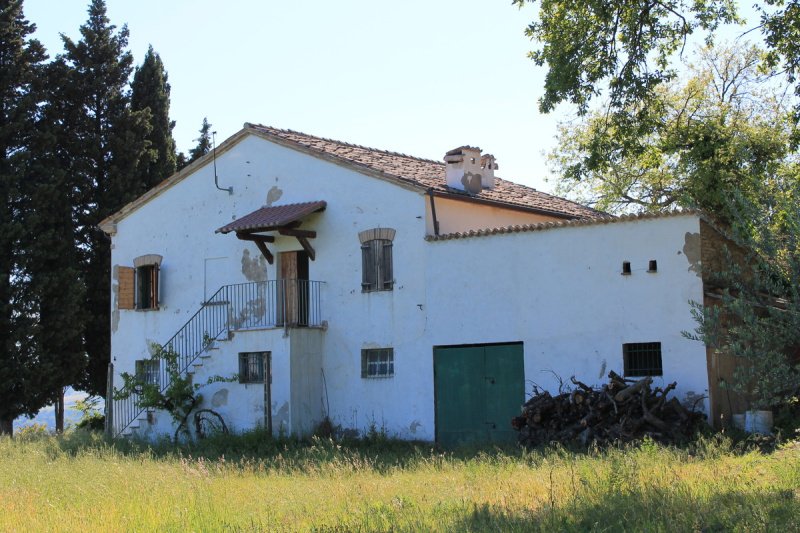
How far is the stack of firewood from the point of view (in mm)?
15492

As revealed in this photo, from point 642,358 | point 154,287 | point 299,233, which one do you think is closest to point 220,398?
point 299,233

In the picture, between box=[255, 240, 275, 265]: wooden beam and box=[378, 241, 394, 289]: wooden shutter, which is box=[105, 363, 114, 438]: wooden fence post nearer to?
box=[255, 240, 275, 265]: wooden beam

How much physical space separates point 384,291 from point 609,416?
6315 mm

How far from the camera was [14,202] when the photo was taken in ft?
90.8

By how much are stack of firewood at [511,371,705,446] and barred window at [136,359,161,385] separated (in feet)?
34.8

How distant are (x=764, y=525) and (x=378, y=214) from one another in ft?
42.8

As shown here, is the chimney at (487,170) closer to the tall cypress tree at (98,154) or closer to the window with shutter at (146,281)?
the window with shutter at (146,281)

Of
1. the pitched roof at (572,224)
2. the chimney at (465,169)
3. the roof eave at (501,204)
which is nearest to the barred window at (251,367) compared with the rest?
the pitched roof at (572,224)

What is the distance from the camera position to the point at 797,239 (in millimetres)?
12359

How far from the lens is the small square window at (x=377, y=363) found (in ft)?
67.4

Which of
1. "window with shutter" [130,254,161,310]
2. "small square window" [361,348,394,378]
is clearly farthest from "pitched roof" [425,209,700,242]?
"window with shutter" [130,254,161,310]

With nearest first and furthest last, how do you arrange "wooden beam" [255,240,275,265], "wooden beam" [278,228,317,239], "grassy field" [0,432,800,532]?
1. "grassy field" [0,432,800,532]
2. "wooden beam" [278,228,317,239]
3. "wooden beam" [255,240,275,265]

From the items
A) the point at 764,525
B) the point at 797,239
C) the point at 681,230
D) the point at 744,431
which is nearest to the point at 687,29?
the point at 681,230

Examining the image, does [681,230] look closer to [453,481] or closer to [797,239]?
[797,239]
